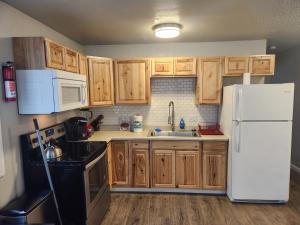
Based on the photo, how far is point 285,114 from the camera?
2.71 metres

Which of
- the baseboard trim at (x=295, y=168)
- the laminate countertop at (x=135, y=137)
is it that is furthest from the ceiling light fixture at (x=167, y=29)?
the baseboard trim at (x=295, y=168)

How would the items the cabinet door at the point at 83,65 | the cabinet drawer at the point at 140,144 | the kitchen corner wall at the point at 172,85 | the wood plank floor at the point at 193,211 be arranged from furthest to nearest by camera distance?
1. the kitchen corner wall at the point at 172,85
2. the cabinet drawer at the point at 140,144
3. the cabinet door at the point at 83,65
4. the wood plank floor at the point at 193,211

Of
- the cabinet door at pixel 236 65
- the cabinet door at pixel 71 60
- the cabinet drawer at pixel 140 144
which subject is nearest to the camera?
the cabinet door at pixel 71 60

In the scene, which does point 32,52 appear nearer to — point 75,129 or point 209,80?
point 75,129

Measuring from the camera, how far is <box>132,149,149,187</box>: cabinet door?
3170 millimetres

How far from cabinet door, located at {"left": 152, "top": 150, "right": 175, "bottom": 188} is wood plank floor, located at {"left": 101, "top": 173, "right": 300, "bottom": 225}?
0.20 m

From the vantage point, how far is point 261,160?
2.80 m

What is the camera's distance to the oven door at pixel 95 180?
83.4 inches

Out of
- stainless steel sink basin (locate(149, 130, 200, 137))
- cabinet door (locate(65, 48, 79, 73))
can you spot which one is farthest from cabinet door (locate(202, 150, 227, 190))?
cabinet door (locate(65, 48, 79, 73))

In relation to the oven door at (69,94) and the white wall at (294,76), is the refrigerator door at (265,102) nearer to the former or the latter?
the white wall at (294,76)

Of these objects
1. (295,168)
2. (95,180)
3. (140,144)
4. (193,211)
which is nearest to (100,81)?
(140,144)

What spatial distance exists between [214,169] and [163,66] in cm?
175

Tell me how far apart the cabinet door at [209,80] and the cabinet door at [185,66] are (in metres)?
0.09

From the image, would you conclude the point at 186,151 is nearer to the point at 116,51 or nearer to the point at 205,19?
the point at 205,19
